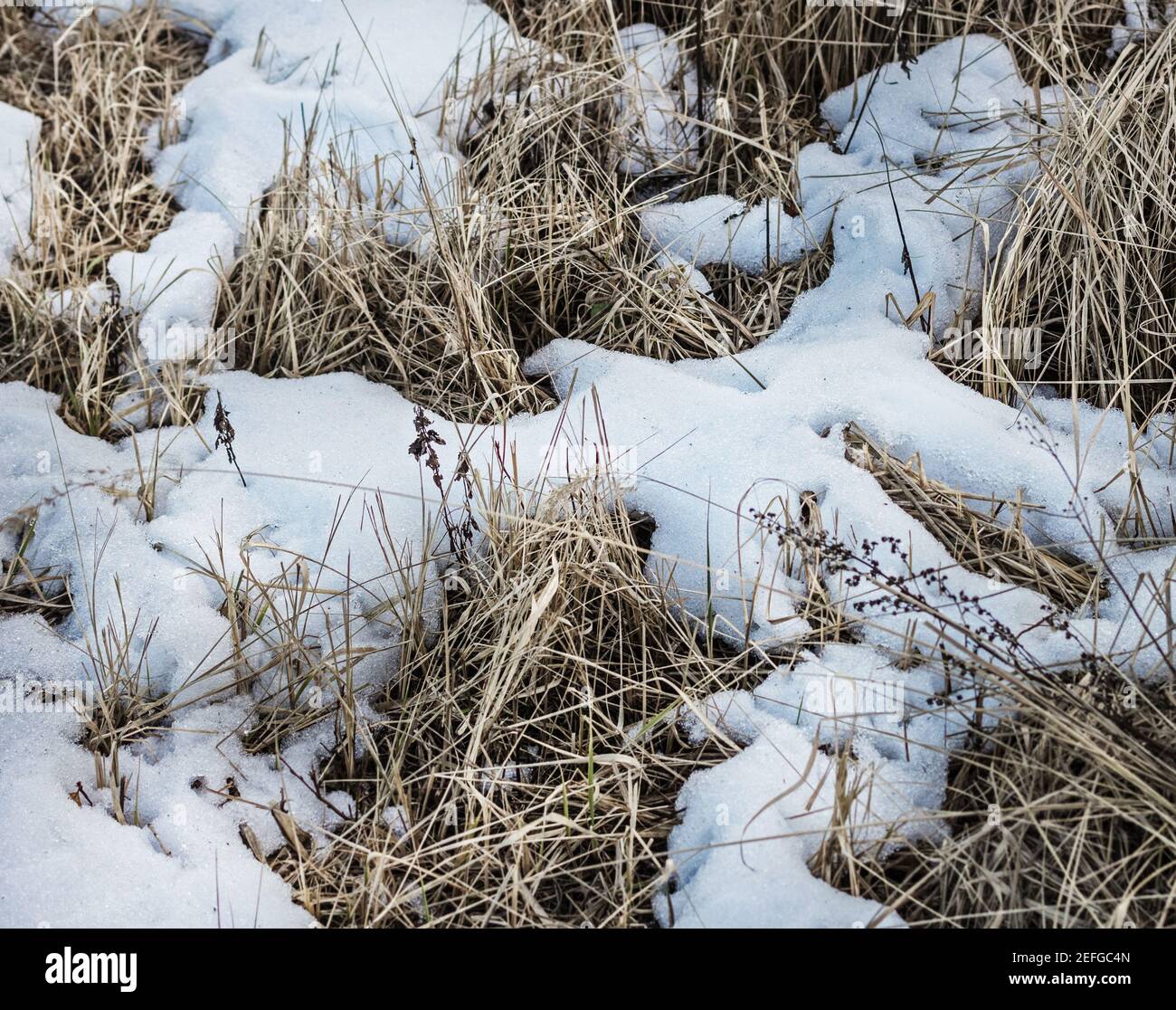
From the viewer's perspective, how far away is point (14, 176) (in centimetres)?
282

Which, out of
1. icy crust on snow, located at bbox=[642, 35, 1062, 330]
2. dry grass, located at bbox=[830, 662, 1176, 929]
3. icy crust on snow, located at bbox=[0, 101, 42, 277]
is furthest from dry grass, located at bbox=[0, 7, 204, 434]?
dry grass, located at bbox=[830, 662, 1176, 929]

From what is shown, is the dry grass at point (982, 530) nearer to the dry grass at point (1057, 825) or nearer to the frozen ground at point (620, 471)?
the frozen ground at point (620, 471)

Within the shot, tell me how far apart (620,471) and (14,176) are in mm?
2016

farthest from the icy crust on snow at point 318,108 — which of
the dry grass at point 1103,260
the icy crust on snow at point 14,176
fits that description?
the dry grass at point 1103,260

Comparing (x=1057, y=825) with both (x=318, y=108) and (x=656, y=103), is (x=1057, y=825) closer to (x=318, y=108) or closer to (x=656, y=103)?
(x=656, y=103)

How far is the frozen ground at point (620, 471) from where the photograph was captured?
1723 millimetres

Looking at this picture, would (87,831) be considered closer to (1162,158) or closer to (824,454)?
(824,454)

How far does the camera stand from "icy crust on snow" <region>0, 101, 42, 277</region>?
2.73 m

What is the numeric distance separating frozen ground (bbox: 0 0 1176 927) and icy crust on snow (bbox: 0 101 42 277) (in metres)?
0.01

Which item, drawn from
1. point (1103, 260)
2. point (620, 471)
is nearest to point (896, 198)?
point (1103, 260)

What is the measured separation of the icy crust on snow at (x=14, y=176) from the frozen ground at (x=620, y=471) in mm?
11

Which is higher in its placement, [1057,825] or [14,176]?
[14,176]

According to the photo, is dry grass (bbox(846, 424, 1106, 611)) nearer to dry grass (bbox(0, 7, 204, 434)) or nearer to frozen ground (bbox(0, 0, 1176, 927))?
frozen ground (bbox(0, 0, 1176, 927))
